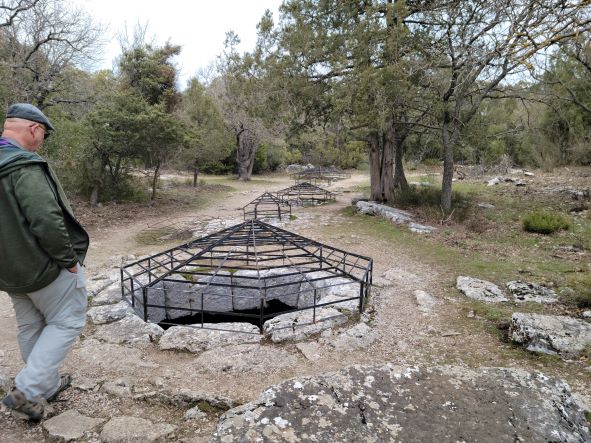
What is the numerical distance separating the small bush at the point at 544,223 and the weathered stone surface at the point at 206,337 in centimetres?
813

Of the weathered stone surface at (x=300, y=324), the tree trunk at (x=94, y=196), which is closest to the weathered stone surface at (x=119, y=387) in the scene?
the weathered stone surface at (x=300, y=324)

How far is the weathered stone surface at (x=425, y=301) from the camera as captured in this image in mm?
5086

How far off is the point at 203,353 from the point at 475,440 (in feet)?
8.76

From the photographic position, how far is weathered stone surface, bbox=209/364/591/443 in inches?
74.4

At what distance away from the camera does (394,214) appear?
36.6 ft

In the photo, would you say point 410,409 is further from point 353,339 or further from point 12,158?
point 12,158

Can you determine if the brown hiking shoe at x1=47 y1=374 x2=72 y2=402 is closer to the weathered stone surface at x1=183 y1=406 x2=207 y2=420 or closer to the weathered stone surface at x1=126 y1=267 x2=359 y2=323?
the weathered stone surface at x1=183 y1=406 x2=207 y2=420

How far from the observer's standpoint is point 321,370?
3619 millimetres

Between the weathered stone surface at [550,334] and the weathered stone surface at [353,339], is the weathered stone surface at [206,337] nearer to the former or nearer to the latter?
the weathered stone surface at [353,339]

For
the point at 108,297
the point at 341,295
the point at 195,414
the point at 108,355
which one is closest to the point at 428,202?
the point at 341,295

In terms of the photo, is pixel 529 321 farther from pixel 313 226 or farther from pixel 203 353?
pixel 313 226

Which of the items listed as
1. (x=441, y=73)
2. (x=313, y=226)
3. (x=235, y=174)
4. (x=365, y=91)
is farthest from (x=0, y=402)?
(x=235, y=174)

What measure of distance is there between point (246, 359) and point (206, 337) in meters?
0.63

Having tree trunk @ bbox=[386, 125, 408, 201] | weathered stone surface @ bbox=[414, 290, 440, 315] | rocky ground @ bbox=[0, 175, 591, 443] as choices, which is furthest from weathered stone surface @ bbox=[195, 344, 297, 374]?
tree trunk @ bbox=[386, 125, 408, 201]
